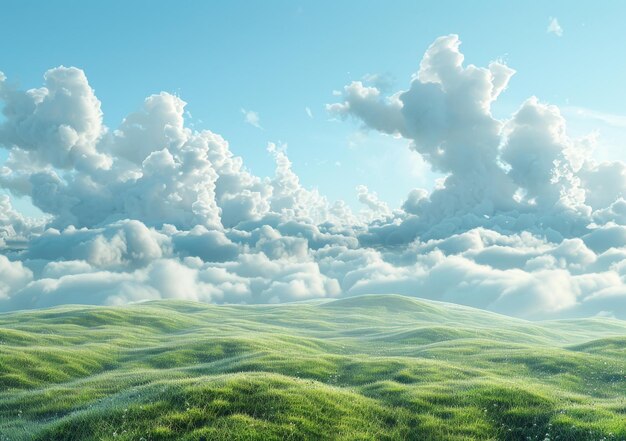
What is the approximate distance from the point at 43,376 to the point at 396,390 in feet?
90.5

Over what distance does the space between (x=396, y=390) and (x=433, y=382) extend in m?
5.26

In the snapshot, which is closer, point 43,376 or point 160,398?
point 160,398

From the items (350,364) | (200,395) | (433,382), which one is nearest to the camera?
(200,395)

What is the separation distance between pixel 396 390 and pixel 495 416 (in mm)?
6522

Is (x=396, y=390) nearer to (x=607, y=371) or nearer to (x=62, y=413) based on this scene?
(x=62, y=413)

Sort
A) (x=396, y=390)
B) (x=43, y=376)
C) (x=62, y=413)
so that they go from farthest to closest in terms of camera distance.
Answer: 1. (x=43, y=376)
2. (x=396, y=390)
3. (x=62, y=413)

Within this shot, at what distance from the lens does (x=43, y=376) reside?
135 ft

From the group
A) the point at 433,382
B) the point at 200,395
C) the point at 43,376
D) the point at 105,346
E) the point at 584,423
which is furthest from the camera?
the point at 105,346

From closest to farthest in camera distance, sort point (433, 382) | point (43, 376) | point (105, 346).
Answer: point (433, 382) → point (43, 376) → point (105, 346)

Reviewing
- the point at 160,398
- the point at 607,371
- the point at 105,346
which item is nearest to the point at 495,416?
the point at 160,398

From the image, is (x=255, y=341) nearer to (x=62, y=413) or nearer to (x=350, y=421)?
(x=62, y=413)

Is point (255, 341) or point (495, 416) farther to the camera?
point (255, 341)

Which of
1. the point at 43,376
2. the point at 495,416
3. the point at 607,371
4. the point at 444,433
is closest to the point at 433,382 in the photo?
the point at 495,416

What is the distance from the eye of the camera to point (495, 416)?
25656mm
